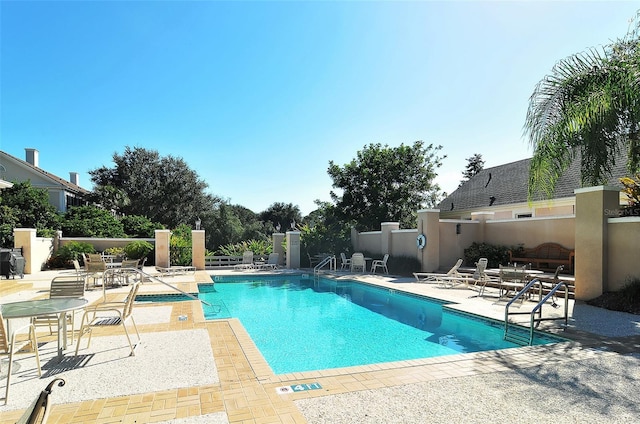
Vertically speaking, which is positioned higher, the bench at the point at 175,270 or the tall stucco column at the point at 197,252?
the tall stucco column at the point at 197,252

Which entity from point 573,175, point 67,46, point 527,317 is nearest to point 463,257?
point 573,175

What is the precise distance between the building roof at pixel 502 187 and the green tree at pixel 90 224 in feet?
69.7

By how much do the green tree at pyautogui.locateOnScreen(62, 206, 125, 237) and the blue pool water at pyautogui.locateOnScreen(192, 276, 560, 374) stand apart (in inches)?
452

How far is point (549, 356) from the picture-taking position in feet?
18.5

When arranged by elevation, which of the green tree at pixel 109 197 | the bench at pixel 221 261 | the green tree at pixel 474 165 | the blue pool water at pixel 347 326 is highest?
the green tree at pixel 474 165

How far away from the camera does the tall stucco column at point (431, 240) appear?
16.9m

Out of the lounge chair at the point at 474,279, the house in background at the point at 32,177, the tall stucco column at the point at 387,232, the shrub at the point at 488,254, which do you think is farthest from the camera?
the house in background at the point at 32,177

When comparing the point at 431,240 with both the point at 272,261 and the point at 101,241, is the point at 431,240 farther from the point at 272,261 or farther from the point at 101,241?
the point at 101,241

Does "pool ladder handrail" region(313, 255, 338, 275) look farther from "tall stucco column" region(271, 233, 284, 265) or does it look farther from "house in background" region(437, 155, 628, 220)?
"house in background" region(437, 155, 628, 220)

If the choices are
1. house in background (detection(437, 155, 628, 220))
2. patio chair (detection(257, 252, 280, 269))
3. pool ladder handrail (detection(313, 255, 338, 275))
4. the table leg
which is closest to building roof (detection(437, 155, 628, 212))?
house in background (detection(437, 155, 628, 220))

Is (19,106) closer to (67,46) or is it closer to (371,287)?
(67,46)

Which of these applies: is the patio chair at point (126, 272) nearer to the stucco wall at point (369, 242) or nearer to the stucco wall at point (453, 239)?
the stucco wall at point (369, 242)

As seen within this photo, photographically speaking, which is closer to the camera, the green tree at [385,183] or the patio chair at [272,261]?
the patio chair at [272,261]

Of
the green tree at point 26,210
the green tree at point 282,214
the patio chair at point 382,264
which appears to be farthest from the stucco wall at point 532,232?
the green tree at point 282,214
